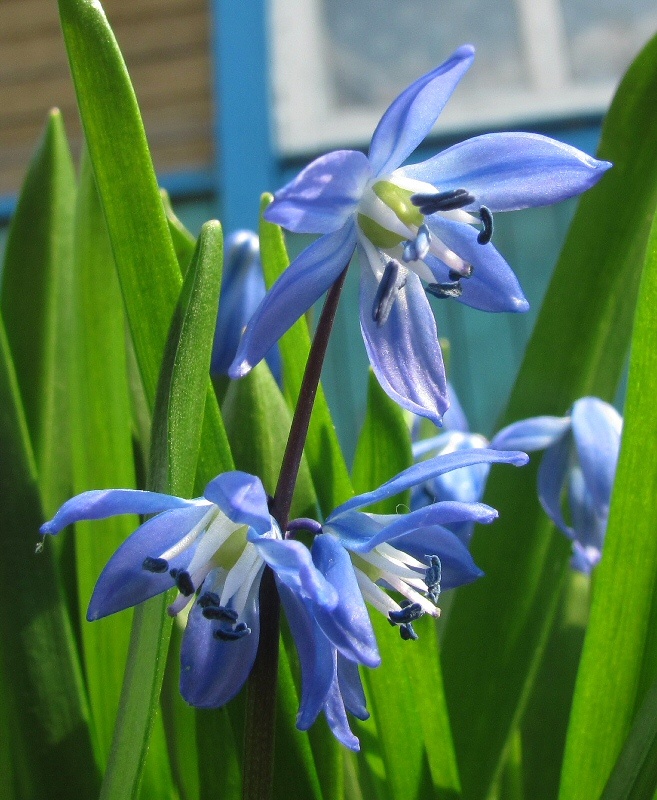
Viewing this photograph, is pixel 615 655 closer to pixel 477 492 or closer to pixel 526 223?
pixel 477 492

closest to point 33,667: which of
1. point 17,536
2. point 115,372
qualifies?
point 17,536

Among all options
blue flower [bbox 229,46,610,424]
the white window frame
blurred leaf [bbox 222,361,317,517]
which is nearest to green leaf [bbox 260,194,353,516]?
blurred leaf [bbox 222,361,317,517]

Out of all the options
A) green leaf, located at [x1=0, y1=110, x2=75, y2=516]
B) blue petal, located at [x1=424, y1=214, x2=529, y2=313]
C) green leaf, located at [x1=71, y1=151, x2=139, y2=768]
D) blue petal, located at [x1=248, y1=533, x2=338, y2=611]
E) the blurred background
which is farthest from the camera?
the blurred background

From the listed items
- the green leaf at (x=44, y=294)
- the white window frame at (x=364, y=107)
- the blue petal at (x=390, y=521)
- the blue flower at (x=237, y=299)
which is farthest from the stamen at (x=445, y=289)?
the white window frame at (x=364, y=107)

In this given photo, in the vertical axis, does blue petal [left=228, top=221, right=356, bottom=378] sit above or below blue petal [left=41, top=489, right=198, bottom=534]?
above

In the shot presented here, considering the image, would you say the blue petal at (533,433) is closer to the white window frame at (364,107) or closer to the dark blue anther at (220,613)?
the dark blue anther at (220,613)

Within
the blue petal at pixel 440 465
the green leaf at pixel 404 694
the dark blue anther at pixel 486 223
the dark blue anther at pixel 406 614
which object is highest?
the dark blue anther at pixel 486 223

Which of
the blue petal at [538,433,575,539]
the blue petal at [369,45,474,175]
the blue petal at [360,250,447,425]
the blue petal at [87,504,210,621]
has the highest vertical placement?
the blue petal at [369,45,474,175]

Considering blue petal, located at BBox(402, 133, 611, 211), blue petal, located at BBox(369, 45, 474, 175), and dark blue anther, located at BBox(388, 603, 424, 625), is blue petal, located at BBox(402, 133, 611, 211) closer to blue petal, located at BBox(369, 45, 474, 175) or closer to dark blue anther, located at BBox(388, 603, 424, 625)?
blue petal, located at BBox(369, 45, 474, 175)
